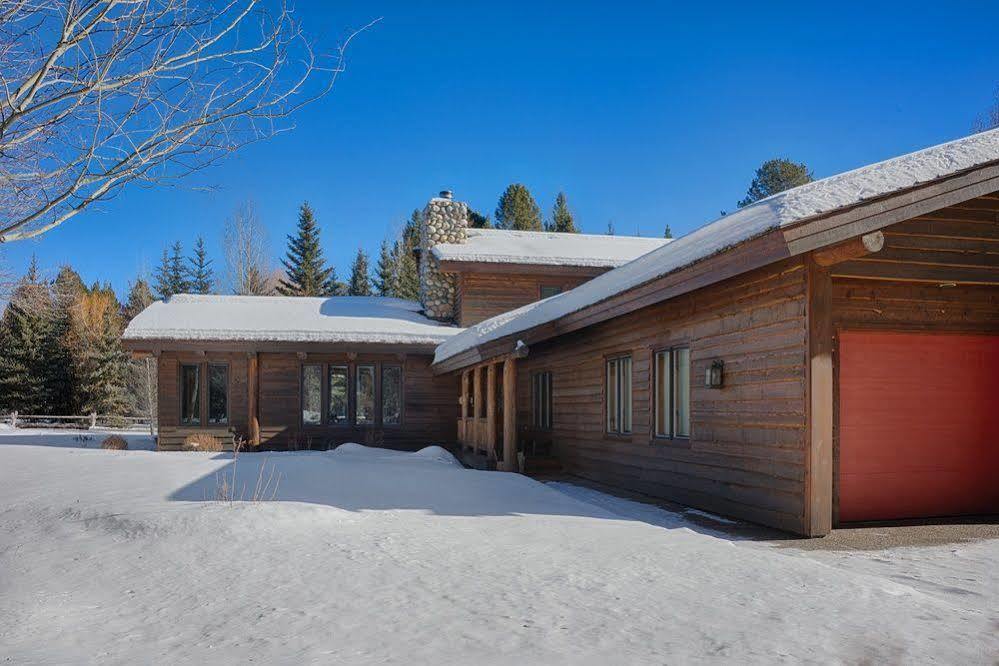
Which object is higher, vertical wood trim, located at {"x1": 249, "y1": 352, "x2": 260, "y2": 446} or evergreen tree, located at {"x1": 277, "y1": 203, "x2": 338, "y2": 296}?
evergreen tree, located at {"x1": 277, "y1": 203, "x2": 338, "y2": 296}

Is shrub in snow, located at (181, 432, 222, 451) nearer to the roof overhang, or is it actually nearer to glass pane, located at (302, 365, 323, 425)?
glass pane, located at (302, 365, 323, 425)

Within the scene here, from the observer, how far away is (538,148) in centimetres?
3097

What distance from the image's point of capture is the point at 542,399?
1527 centimetres

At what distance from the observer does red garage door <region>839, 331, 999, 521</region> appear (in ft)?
24.4

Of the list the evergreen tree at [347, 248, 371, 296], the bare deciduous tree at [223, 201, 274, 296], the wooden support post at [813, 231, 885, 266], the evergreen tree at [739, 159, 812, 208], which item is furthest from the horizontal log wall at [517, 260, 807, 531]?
the evergreen tree at [347, 248, 371, 296]

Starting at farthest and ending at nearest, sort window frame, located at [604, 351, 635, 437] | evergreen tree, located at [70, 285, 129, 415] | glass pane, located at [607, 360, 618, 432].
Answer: evergreen tree, located at [70, 285, 129, 415]
glass pane, located at [607, 360, 618, 432]
window frame, located at [604, 351, 635, 437]

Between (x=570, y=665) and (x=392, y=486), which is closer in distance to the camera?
(x=570, y=665)

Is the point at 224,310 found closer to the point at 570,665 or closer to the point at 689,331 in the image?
the point at 689,331

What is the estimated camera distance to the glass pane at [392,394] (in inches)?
732

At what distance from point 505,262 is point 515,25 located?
6982 mm

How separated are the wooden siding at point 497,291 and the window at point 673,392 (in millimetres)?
10699

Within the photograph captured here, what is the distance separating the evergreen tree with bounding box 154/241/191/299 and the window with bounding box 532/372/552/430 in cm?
3885

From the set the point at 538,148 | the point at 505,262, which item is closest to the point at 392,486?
the point at 505,262

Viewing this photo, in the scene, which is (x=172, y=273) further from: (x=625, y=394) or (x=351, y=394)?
(x=625, y=394)
